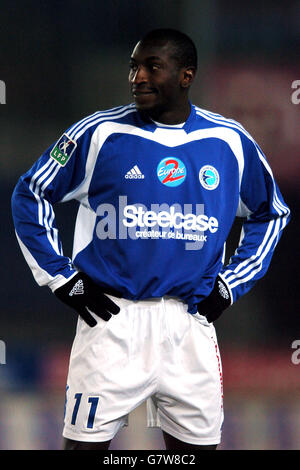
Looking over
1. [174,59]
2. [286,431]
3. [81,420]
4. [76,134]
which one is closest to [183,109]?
[174,59]

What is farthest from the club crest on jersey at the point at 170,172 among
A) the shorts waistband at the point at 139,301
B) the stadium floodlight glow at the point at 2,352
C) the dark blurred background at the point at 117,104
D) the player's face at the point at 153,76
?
the stadium floodlight glow at the point at 2,352

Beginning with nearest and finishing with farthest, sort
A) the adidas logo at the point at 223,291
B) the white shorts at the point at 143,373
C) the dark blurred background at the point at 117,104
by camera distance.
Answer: the white shorts at the point at 143,373 < the adidas logo at the point at 223,291 < the dark blurred background at the point at 117,104

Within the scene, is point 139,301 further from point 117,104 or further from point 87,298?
point 117,104

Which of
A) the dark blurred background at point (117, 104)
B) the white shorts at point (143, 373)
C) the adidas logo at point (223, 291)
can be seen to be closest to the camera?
the white shorts at point (143, 373)

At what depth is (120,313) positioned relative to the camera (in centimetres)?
182

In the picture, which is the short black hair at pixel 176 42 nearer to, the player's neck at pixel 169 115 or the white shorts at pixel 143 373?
the player's neck at pixel 169 115

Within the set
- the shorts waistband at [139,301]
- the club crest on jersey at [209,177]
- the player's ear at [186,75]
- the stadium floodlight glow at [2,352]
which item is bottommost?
the stadium floodlight glow at [2,352]

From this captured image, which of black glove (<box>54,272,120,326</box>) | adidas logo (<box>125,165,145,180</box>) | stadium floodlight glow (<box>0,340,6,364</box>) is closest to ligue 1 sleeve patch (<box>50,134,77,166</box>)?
adidas logo (<box>125,165,145,180</box>)

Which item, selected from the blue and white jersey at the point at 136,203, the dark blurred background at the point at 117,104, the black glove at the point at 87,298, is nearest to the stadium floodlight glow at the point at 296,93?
the dark blurred background at the point at 117,104

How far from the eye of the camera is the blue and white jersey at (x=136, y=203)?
5.96 feet

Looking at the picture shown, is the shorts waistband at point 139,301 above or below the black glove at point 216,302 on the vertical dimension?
above

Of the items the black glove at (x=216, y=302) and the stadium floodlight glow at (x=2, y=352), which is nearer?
the black glove at (x=216, y=302)

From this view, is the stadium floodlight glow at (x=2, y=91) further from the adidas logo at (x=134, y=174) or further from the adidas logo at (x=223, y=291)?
the adidas logo at (x=223, y=291)

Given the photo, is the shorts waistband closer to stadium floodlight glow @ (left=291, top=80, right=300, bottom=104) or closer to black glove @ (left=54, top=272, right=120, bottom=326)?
black glove @ (left=54, top=272, right=120, bottom=326)
